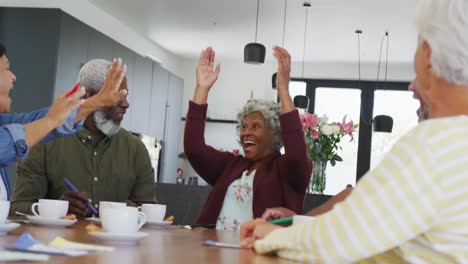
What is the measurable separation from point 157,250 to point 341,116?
26.8ft

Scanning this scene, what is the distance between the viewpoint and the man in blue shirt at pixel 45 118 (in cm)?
159

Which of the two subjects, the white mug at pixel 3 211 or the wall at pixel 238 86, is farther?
the wall at pixel 238 86

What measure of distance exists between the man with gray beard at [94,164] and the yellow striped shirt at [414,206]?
1.59 m

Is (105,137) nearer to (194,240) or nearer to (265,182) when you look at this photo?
(265,182)

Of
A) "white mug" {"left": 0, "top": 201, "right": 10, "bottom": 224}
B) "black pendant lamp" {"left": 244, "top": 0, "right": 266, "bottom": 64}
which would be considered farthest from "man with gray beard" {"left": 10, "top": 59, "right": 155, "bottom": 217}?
"black pendant lamp" {"left": 244, "top": 0, "right": 266, "bottom": 64}

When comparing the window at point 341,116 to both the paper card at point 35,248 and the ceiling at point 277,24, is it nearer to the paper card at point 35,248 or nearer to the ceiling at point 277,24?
the ceiling at point 277,24

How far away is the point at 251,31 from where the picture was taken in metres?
7.67

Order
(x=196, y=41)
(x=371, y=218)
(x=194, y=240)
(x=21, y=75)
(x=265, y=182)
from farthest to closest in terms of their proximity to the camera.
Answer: (x=196, y=41) → (x=21, y=75) → (x=265, y=182) → (x=194, y=240) → (x=371, y=218)

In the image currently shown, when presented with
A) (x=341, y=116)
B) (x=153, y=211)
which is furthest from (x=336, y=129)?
(x=341, y=116)

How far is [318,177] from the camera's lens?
12.8 feet

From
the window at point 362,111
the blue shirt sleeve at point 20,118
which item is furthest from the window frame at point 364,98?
the blue shirt sleeve at point 20,118

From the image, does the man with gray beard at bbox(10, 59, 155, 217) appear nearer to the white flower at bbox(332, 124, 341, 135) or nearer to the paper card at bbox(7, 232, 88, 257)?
the paper card at bbox(7, 232, 88, 257)

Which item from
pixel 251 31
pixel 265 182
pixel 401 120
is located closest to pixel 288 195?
pixel 265 182

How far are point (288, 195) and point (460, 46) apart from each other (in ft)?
5.00
